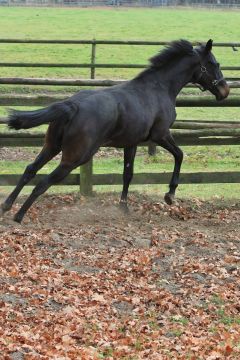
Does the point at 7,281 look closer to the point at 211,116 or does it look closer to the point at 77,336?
the point at 77,336

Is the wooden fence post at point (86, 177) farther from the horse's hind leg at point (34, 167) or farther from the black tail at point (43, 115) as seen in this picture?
the black tail at point (43, 115)

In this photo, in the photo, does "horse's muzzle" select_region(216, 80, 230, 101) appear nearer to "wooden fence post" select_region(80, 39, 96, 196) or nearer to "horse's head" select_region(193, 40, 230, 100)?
"horse's head" select_region(193, 40, 230, 100)

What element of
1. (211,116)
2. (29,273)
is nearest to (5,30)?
(211,116)

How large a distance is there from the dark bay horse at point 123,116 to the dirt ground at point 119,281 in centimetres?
56

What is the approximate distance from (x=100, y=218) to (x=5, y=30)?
2516 centimetres

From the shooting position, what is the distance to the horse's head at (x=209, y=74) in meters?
10.2

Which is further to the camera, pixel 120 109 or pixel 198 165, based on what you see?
pixel 198 165

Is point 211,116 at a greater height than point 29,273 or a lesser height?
lesser

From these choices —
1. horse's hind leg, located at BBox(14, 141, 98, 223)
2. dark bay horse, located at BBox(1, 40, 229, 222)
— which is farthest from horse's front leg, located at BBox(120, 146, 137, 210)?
horse's hind leg, located at BBox(14, 141, 98, 223)

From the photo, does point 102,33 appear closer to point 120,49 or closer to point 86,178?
point 120,49

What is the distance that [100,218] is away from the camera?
371 inches

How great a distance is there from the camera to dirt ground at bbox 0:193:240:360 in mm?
5617

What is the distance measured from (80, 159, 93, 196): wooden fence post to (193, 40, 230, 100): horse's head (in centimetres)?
179

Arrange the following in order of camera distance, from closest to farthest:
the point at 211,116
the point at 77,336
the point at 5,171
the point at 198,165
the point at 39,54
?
1. the point at 77,336
2. the point at 5,171
3. the point at 198,165
4. the point at 211,116
5. the point at 39,54
